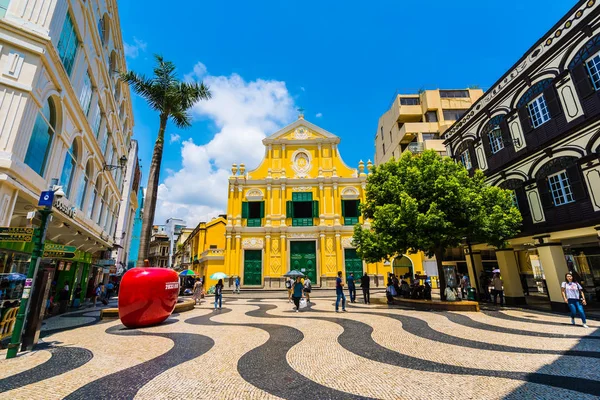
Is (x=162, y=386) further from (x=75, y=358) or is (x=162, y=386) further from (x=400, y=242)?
(x=400, y=242)

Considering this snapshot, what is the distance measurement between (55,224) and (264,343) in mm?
9431

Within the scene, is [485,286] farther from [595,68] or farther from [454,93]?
[454,93]

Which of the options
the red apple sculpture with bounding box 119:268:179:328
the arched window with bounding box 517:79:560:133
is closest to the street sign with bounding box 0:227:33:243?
the red apple sculpture with bounding box 119:268:179:328

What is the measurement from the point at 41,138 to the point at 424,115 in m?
35.9

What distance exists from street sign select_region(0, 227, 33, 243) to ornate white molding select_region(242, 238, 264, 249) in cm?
2048

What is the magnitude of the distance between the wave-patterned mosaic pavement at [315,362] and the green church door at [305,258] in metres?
17.3

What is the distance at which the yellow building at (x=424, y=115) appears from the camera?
3300cm

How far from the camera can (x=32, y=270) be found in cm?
627

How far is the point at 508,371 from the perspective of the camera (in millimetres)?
4789

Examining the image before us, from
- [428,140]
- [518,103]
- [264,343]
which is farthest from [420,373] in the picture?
[428,140]

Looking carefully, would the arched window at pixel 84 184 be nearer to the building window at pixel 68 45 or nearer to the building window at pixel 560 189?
the building window at pixel 68 45

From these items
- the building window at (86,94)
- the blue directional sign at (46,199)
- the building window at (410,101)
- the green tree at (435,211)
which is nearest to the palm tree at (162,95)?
the building window at (86,94)

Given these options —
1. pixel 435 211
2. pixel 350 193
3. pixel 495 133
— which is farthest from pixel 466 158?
pixel 350 193

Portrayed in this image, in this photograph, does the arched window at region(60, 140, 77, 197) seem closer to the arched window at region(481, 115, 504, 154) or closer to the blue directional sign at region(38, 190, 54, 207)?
the blue directional sign at region(38, 190, 54, 207)
